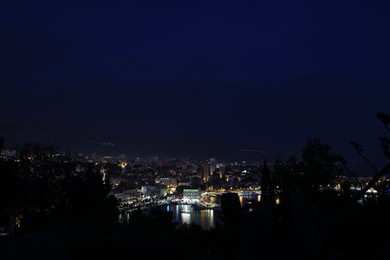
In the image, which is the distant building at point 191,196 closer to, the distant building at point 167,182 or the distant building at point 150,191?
the distant building at point 150,191

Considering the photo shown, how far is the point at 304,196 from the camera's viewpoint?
2939 millimetres

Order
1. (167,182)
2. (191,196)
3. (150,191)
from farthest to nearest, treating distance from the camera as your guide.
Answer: (167,182) < (150,191) < (191,196)

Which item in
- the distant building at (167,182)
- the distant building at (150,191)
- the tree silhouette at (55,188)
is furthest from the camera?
the distant building at (167,182)

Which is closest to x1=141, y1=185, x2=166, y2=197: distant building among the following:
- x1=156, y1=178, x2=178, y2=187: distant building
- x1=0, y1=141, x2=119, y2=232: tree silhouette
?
x1=156, y1=178, x2=178, y2=187: distant building

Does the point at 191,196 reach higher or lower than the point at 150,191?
lower

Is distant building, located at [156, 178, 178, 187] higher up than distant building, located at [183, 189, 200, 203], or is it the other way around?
distant building, located at [156, 178, 178, 187]

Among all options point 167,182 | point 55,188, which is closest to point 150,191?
point 167,182

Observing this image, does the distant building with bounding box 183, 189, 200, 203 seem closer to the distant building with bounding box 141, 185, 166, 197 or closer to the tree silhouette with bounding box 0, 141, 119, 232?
the distant building with bounding box 141, 185, 166, 197

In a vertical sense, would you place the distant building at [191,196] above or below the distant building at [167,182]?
below

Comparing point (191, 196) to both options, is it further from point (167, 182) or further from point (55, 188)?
point (55, 188)

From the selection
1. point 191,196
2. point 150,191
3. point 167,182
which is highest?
point 167,182

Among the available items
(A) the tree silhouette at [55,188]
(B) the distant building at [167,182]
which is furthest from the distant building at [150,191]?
(A) the tree silhouette at [55,188]

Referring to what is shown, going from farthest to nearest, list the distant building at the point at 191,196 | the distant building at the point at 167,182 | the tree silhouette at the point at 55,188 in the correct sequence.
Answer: the distant building at the point at 167,182, the distant building at the point at 191,196, the tree silhouette at the point at 55,188

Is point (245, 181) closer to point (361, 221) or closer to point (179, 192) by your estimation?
point (179, 192)
